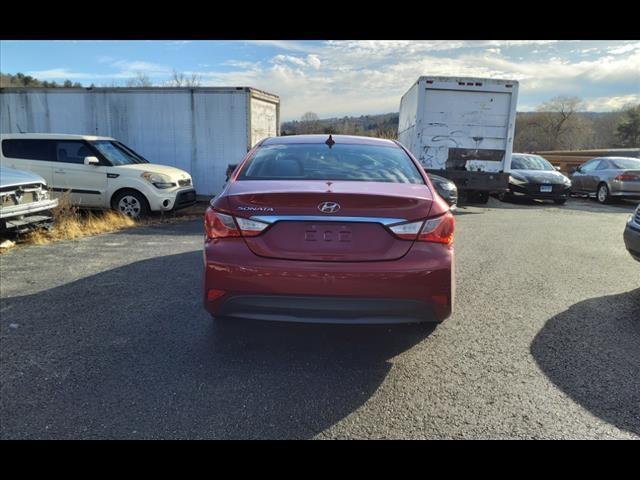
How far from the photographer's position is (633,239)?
4.63 m

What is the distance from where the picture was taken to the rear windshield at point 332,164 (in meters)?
3.43

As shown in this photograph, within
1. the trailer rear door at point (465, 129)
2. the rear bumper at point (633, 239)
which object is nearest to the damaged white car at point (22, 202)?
the rear bumper at point (633, 239)

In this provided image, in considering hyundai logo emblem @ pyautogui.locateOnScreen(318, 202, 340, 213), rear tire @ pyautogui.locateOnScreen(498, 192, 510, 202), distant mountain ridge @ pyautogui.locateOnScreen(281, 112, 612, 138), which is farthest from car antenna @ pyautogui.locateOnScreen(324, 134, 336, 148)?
distant mountain ridge @ pyautogui.locateOnScreen(281, 112, 612, 138)

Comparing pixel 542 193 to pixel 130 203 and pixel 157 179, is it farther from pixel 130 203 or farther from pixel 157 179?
pixel 130 203

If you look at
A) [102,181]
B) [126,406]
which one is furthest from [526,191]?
[126,406]

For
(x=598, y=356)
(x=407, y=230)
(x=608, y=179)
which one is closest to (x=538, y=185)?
(x=608, y=179)

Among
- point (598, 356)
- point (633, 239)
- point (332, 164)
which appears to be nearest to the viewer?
point (598, 356)

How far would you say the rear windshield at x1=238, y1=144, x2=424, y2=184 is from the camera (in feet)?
11.2

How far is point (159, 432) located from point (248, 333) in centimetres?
132

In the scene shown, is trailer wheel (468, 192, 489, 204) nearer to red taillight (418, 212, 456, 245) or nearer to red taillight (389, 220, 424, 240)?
red taillight (418, 212, 456, 245)

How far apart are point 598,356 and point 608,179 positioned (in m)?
13.0

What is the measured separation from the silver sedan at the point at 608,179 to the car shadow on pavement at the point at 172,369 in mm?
13062

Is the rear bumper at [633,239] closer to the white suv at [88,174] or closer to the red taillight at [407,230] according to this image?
the red taillight at [407,230]

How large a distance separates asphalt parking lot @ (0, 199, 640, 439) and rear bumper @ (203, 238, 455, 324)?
1.60 ft
